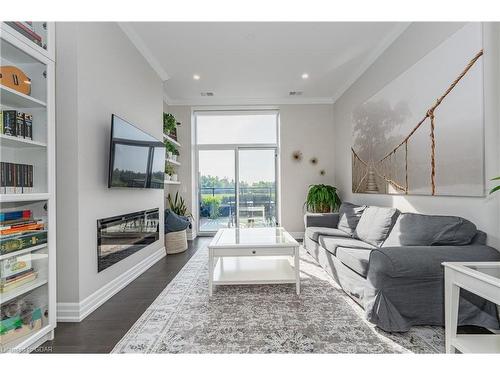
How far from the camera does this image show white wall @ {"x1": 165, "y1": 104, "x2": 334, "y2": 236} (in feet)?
17.5

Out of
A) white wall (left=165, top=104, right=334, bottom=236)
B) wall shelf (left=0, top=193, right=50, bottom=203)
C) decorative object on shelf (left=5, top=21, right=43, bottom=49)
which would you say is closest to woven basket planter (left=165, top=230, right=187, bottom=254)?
white wall (left=165, top=104, right=334, bottom=236)

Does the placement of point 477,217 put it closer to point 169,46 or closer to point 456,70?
point 456,70

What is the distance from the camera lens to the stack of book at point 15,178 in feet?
5.17

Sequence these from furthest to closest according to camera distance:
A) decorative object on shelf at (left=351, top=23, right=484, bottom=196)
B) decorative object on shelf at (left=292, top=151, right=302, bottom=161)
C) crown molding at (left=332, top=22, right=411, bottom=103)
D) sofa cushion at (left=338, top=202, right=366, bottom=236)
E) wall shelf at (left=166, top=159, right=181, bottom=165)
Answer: decorative object on shelf at (left=292, top=151, right=302, bottom=161), wall shelf at (left=166, top=159, right=181, bottom=165), sofa cushion at (left=338, top=202, right=366, bottom=236), crown molding at (left=332, top=22, right=411, bottom=103), decorative object on shelf at (left=351, top=23, right=484, bottom=196)

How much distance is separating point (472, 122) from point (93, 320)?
3441mm

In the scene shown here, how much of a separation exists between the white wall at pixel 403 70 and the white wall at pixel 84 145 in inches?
125

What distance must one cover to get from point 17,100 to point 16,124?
0.55 feet

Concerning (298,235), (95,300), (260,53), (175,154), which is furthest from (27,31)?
(298,235)

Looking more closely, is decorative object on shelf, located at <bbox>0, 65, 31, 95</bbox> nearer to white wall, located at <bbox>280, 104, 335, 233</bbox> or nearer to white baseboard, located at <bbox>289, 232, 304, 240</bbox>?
white wall, located at <bbox>280, 104, 335, 233</bbox>

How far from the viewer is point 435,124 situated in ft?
7.97

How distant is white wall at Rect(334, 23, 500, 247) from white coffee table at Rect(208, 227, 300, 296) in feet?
4.69

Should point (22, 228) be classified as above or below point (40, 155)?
below

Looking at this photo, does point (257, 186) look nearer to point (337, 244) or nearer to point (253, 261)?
point (253, 261)
